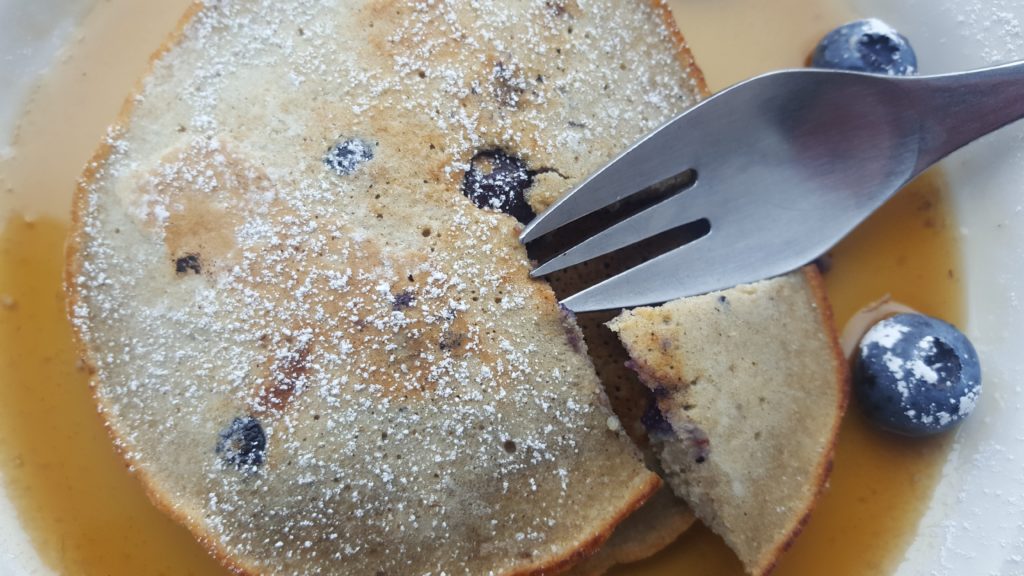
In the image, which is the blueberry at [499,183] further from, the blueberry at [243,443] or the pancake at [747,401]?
the blueberry at [243,443]

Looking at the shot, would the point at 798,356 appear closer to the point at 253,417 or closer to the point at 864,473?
the point at 864,473

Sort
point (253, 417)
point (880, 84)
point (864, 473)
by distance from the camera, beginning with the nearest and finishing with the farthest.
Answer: point (253, 417) < point (880, 84) < point (864, 473)

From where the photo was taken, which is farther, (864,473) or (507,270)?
(864,473)

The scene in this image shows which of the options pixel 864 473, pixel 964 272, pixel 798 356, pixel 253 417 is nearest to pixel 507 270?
pixel 253 417

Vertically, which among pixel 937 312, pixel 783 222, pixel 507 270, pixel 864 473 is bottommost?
pixel 864 473

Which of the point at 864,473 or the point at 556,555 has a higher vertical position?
the point at 556,555

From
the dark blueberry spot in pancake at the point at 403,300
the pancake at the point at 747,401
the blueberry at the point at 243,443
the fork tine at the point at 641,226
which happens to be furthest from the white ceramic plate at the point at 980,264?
the dark blueberry spot in pancake at the point at 403,300
